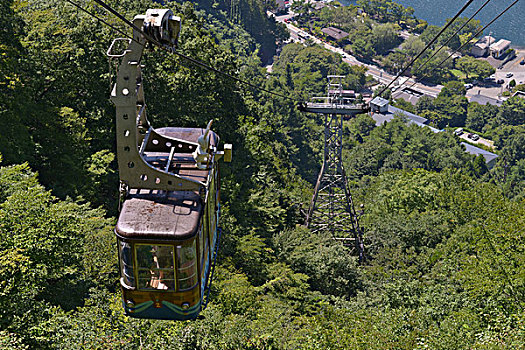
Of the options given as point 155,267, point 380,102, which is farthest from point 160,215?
point 380,102

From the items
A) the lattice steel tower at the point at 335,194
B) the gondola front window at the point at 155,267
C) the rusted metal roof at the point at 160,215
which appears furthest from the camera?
the lattice steel tower at the point at 335,194

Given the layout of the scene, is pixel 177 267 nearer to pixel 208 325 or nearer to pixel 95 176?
pixel 208 325

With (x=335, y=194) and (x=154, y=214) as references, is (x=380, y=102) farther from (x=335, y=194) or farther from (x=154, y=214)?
(x=154, y=214)

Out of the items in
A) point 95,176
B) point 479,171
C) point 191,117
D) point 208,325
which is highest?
point 191,117

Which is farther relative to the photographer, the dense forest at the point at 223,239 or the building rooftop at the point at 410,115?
the building rooftop at the point at 410,115

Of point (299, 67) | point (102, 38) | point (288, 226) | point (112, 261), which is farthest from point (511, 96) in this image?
point (112, 261)

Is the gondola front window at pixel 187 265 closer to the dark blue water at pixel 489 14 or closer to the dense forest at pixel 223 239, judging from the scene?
the dense forest at pixel 223 239

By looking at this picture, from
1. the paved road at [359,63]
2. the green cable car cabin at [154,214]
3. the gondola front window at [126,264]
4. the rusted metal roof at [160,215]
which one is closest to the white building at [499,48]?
the paved road at [359,63]
